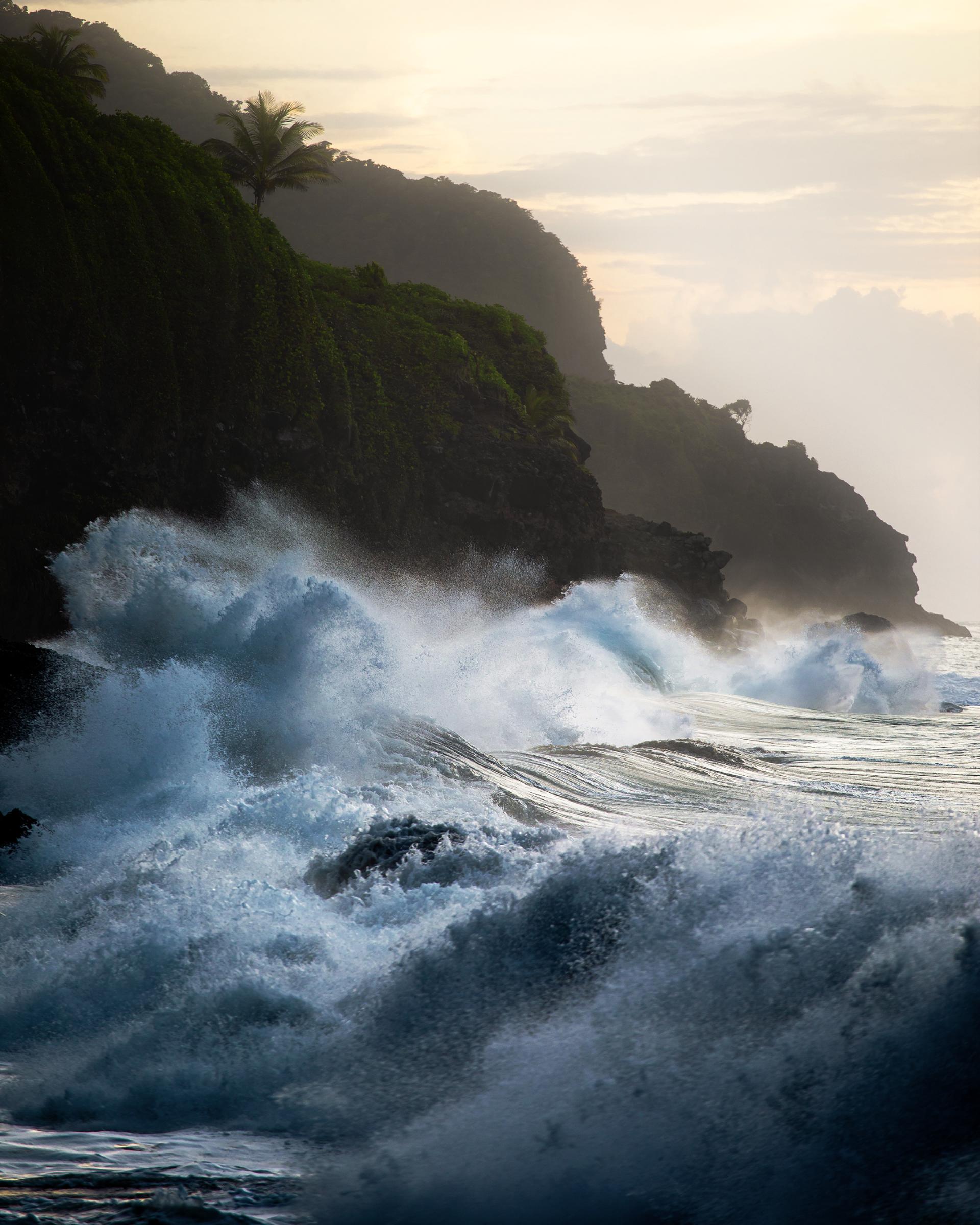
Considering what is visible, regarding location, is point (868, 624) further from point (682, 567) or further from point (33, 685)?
point (33, 685)

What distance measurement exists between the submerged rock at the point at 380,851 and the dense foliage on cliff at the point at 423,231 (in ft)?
258

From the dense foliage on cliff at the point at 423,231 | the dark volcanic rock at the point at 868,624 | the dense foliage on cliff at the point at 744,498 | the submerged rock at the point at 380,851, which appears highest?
the dense foliage on cliff at the point at 423,231

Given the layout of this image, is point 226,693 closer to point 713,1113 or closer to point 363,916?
point 363,916

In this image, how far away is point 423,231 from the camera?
82.1 m

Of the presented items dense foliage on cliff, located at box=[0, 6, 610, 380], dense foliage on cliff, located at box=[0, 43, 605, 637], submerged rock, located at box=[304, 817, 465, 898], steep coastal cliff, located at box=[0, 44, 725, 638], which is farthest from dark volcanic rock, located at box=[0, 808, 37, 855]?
dense foliage on cliff, located at box=[0, 6, 610, 380]

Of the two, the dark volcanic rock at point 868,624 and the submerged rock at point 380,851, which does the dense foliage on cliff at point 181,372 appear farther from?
the dark volcanic rock at point 868,624

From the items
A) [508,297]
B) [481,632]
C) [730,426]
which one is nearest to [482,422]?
[481,632]

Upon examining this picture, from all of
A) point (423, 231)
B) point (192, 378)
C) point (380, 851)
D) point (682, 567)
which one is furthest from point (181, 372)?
point (423, 231)

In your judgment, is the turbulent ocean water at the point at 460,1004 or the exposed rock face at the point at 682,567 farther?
the exposed rock face at the point at 682,567

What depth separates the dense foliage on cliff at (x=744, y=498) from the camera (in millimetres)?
72125

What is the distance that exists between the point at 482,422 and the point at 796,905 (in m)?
30.1

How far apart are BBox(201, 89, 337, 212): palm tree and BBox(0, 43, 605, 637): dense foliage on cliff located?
10.3ft

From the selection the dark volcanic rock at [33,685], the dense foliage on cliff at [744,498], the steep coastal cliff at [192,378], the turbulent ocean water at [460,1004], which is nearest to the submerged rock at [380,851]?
the turbulent ocean water at [460,1004]

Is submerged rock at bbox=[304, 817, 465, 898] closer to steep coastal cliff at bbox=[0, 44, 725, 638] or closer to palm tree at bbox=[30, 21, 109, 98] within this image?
steep coastal cliff at bbox=[0, 44, 725, 638]
